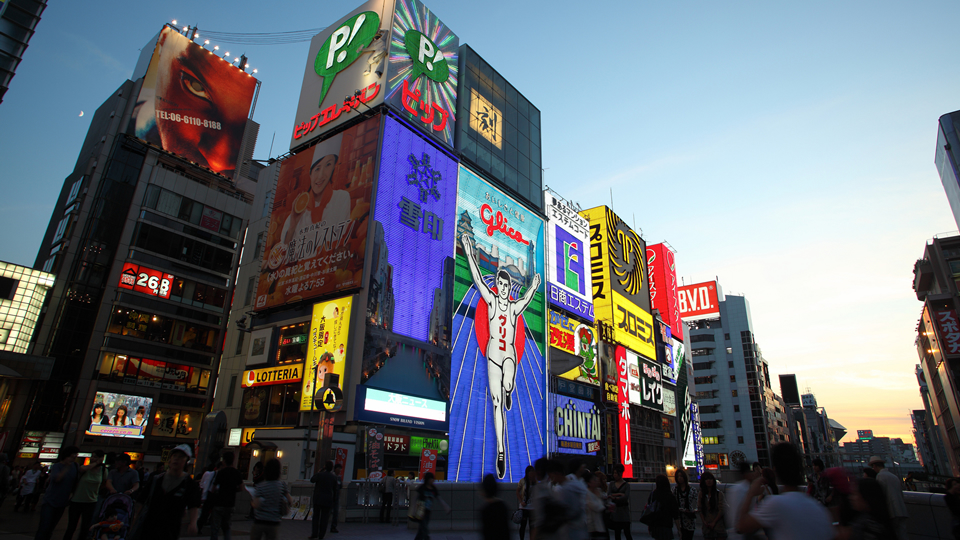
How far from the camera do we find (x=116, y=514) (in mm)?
6910

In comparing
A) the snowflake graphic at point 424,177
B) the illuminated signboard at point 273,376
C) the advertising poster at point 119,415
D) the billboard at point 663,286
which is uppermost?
the billboard at point 663,286

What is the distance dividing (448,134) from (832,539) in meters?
36.9

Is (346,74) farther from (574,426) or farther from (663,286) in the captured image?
(663,286)

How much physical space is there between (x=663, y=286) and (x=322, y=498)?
200 feet

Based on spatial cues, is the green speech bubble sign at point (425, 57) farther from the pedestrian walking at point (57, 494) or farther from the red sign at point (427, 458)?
the pedestrian walking at point (57, 494)

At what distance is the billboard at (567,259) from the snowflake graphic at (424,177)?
49.7 feet

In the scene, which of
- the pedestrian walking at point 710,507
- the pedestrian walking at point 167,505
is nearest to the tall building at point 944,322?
the pedestrian walking at point 710,507

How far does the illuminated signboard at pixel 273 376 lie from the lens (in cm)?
3062

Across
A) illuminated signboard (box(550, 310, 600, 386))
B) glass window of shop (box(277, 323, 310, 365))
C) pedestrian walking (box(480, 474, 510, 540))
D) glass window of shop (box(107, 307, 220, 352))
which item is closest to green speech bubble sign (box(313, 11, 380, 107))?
glass window of shop (box(277, 323, 310, 365))

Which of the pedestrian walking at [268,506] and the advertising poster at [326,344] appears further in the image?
the advertising poster at [326,344]

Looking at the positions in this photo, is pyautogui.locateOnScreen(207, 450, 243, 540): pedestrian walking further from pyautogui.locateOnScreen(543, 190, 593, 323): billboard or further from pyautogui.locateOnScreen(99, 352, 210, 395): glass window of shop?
pyautogui.locateOnScreen(99, 352, 210, 395): glass window of shop

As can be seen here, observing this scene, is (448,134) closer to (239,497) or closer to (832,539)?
(239,497)

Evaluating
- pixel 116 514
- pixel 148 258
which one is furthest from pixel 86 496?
pixel 148 258

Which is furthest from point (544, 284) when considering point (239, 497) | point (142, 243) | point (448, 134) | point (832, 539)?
point (832, 539)
